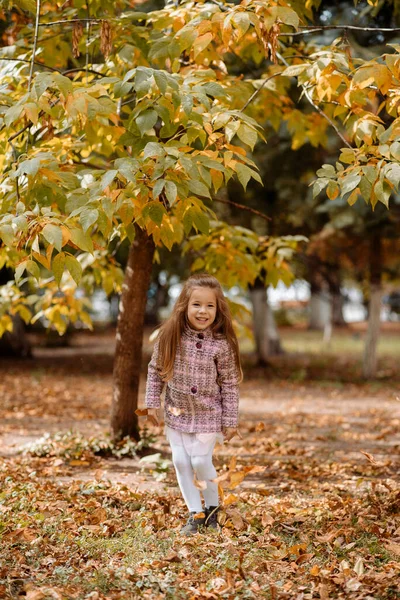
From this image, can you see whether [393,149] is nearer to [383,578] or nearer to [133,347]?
[383,578]

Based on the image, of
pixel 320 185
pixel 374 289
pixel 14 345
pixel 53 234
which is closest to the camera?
pixel 53 234

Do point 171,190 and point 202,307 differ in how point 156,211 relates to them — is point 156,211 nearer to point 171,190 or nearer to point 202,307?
point 171,190

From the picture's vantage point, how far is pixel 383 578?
3.22 meters

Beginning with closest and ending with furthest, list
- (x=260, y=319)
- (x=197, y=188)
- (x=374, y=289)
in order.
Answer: (x=197, y=188) → (x=374, y=289) → (x=260, y=319)

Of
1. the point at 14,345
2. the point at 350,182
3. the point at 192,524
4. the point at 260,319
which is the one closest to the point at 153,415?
the point at 192,524

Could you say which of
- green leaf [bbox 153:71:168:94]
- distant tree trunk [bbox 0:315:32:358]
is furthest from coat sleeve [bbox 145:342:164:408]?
distant tree trunk [bbox 0:315:32:358]

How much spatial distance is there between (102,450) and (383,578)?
3.36 m

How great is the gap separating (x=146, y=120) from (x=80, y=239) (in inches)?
29.9

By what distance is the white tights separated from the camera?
3986mm

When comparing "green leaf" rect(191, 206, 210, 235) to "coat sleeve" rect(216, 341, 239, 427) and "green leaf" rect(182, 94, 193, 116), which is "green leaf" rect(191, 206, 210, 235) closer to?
"green leaf" rect(182, 94, 193, 116)

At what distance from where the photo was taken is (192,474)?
4.06 m

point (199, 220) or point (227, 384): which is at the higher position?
point (199, 220)

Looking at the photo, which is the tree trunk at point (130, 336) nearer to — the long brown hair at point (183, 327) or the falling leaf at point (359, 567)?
the long brown hair at point (183, 327)

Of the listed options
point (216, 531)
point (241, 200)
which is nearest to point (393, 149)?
point (216, 531)
